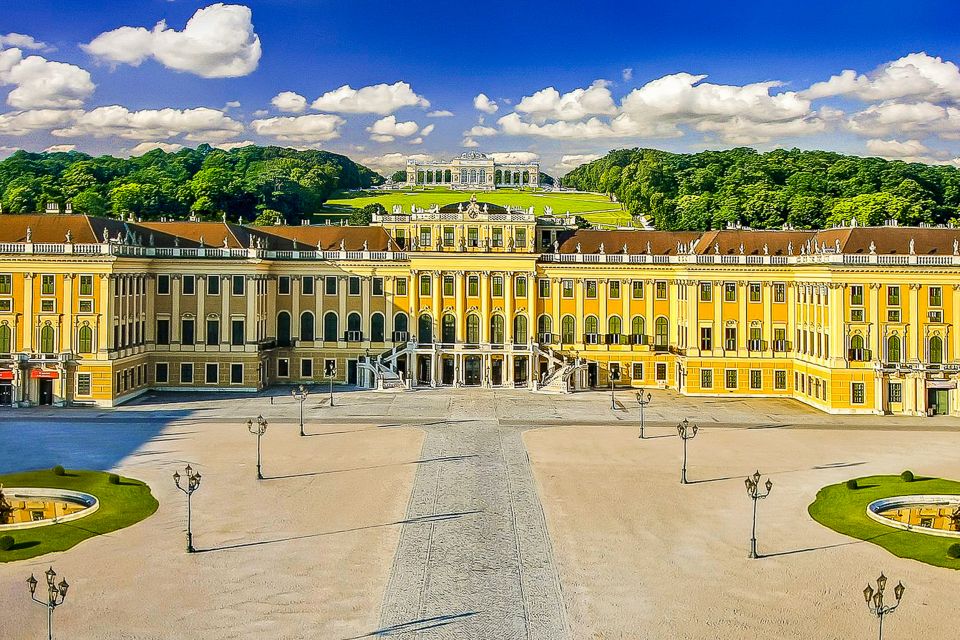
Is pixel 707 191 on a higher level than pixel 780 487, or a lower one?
higher

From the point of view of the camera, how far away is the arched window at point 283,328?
7250cm

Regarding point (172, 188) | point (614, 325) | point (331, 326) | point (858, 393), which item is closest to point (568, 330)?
point (614, 325)

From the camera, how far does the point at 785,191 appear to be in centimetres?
10769

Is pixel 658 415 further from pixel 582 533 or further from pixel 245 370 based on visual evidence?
pixel 245 370

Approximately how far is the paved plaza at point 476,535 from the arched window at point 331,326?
1991cm

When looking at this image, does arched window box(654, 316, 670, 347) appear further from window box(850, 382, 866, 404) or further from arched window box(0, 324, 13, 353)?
arched window box(0, 324, 13, 353)

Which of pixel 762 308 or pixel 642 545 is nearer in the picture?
pixel 642 545

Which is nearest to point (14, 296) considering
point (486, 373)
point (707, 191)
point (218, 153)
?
point (486, 373)

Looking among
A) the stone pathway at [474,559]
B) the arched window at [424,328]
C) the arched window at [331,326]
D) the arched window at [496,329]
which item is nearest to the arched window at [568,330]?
the arched window at [496,329]

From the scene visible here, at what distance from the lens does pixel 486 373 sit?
231 ft

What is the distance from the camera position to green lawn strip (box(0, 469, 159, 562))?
1131 inches

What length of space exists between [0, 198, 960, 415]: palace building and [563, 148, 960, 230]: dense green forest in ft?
105

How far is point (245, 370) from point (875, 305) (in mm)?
45301

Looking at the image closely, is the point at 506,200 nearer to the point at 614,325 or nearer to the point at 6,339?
the point at 614,325
